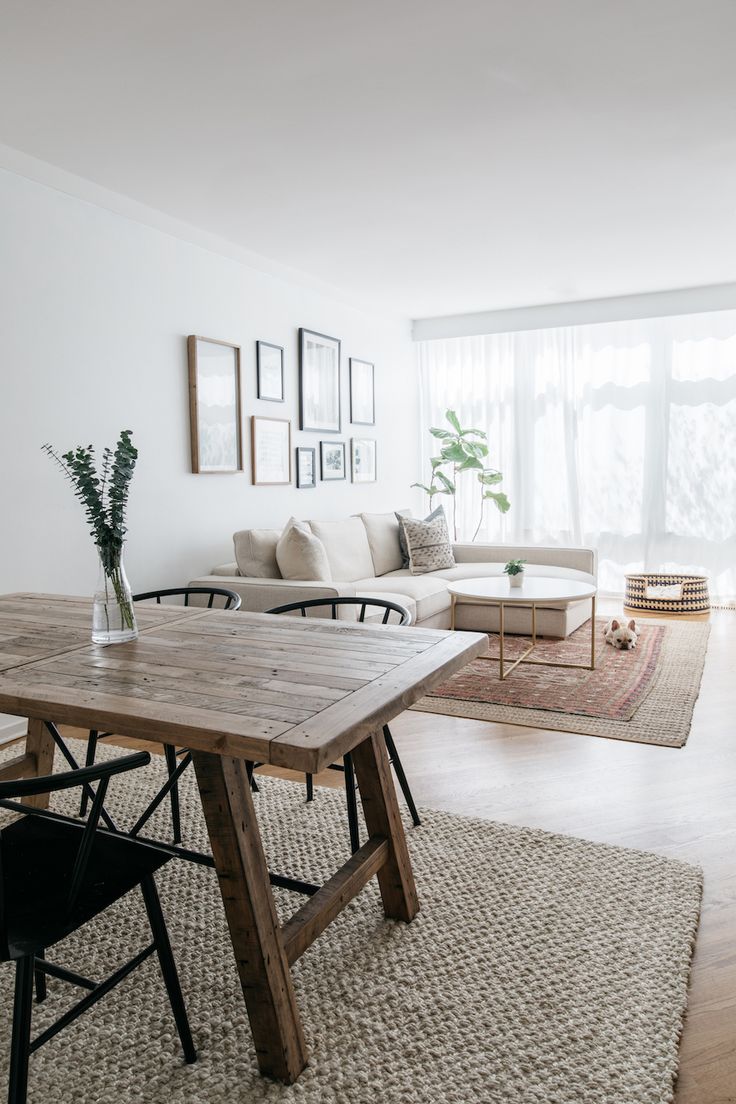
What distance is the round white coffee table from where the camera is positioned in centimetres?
424

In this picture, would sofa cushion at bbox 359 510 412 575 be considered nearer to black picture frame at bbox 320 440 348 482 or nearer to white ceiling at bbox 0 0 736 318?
black picture frame at bbox 320 440 348 482

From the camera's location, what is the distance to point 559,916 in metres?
2.02

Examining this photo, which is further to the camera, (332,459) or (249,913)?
(332,459)

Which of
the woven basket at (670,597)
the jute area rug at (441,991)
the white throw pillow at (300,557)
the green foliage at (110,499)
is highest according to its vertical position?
the green foliage at (110,499)

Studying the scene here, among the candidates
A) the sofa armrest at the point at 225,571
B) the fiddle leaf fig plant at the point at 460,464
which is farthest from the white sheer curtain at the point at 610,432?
the sofa armrest at the point at 225,571

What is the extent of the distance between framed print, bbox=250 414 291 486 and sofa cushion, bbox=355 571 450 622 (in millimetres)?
908

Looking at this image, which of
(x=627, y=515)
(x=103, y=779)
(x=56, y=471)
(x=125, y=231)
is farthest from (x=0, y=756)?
(x=627, y=515)

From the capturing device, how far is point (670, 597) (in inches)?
237

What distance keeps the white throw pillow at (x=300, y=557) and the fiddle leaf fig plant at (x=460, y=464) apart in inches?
105

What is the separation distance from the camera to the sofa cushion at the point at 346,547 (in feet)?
16.6

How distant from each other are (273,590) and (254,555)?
0.42 meters

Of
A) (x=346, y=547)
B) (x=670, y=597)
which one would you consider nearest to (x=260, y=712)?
(x=346, y=547)

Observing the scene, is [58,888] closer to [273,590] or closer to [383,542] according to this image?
[273,590]

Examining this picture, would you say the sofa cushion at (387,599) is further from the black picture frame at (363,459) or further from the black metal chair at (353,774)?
the black picture frame at (363,459)
